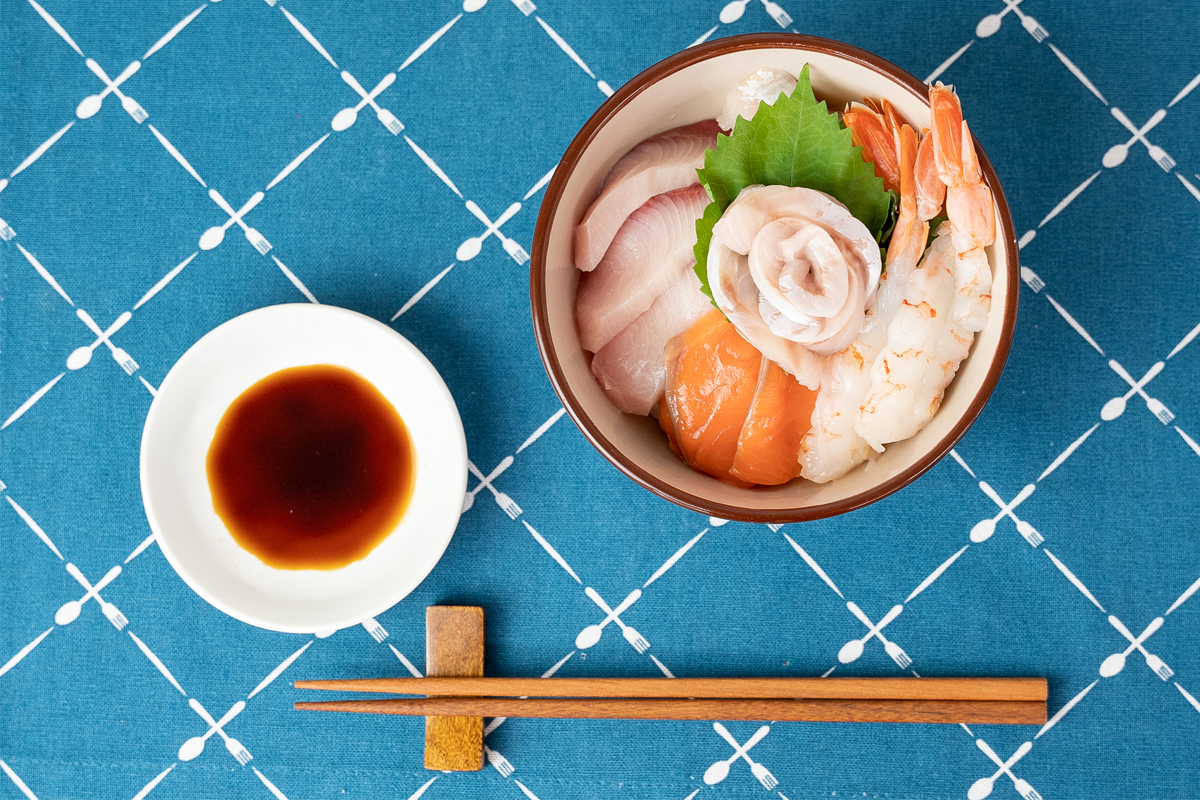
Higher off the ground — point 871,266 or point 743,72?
point 743,72

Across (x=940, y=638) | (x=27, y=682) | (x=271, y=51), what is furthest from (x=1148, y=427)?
(x=27, y=682)

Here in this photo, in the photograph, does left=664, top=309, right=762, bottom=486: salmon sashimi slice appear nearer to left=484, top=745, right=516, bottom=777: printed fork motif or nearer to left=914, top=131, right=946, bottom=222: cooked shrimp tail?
left=914, top=131, right=946, bottom=222: cooked shrimp tail

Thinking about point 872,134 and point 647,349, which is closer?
point 872,134

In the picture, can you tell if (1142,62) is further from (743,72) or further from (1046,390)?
(743,72)

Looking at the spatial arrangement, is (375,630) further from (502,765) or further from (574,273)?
(574,273)

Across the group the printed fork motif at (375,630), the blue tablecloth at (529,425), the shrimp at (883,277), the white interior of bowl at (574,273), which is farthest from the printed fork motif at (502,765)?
the shrimp at (883,277)

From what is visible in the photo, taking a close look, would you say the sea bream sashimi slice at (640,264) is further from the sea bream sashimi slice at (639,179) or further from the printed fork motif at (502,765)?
the printed fork motif at (502,765)

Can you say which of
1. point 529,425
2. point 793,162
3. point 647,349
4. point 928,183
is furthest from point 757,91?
point 529,425
